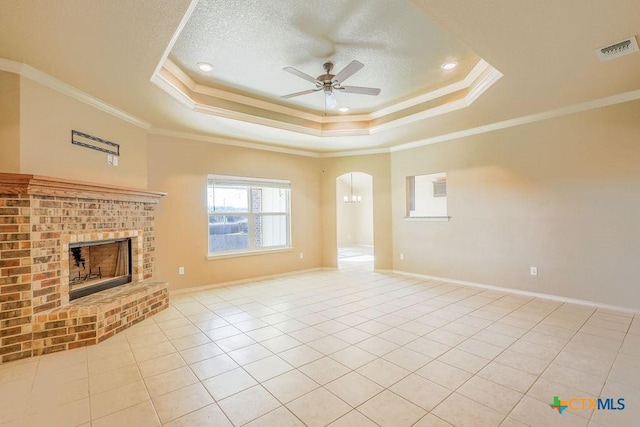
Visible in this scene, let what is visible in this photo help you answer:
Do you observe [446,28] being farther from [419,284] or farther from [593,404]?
[419,284]

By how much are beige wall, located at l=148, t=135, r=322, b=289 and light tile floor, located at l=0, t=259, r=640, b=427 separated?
1101 mm

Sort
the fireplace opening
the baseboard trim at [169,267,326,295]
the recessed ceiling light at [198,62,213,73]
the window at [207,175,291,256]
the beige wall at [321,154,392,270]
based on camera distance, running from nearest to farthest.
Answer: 1. the recessed ceiling light at [198,62,213,73]
2. the fireplace opening
3. the baseboard trim at [169,267,326,295]
4. the window at [207,175,291,256]
5. the beige wall at [321,154,392,270]

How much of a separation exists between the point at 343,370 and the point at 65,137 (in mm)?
3683

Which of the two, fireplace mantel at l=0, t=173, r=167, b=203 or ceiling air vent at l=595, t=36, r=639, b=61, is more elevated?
ceiling air vent at l=595, t=36, r=639, b=61

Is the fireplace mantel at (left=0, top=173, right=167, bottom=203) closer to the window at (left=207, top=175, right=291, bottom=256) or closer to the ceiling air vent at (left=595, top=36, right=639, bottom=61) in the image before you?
the window at (left=207, top=175, right=291, bottom=256)

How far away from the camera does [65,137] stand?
3145mm

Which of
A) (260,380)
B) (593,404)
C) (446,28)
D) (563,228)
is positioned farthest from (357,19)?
(563,228)

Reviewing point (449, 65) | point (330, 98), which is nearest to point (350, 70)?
point (330, 98)

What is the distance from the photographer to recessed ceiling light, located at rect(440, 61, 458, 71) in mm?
3307

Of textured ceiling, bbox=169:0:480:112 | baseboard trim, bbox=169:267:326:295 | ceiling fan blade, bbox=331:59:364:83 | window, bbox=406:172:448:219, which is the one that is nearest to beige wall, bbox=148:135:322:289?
baseboard trim, bbox=169:267:326:295

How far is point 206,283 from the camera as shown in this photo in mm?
5078

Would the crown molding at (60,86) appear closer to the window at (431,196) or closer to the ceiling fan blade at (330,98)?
the ceiling fan blade at (330,98)

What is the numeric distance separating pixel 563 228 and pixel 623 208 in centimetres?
64

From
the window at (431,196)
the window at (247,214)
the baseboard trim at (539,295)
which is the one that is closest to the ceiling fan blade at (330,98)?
the window at (247,214)
